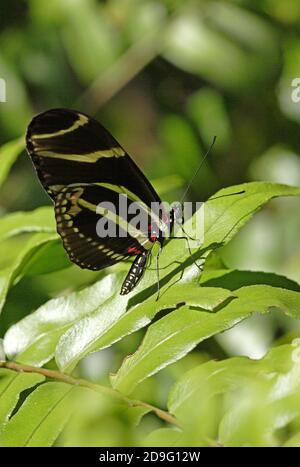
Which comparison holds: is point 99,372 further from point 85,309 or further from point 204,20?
point 204,20

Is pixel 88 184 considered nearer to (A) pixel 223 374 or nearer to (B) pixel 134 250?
(B) pixel 134 250

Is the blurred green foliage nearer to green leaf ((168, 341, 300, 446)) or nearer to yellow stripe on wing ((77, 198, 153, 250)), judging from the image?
yellow stripe on wing ((77, 198, 153, 250))

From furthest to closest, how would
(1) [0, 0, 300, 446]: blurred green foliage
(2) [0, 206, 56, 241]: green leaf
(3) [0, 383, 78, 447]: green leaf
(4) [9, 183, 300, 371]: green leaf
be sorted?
1. (1) [0, 0, 300, 446]: blurred green foliage
2. (2) [0, 206, 56, 241]: green leaf
3. (4) [9, 183, 300, 371]: green leaf
4. (3) [0, 383, 78, 447]: green leaf

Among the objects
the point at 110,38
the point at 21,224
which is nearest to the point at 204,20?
the point at 110,38

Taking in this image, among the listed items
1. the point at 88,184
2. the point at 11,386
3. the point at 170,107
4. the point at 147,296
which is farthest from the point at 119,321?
the point at 170,107

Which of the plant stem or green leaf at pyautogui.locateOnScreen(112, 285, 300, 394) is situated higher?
green leaf at pyautogui.locateOnScreen(112, 285, 300, 394)

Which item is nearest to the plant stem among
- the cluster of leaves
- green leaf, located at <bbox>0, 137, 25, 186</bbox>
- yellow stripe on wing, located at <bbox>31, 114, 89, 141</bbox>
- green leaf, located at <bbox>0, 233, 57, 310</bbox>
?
the cluster of leaves
